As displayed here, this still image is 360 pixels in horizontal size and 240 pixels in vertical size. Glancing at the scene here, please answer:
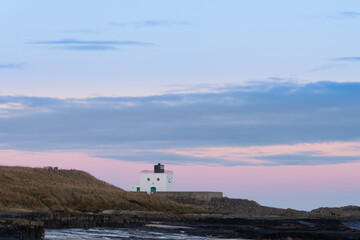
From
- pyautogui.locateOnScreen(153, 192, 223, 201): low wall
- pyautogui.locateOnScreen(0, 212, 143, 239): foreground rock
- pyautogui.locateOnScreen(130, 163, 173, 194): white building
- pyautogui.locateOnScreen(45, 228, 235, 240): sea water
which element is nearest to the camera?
pyautogui.locateOnScreen(0, 212, 143, 239): foreground rock

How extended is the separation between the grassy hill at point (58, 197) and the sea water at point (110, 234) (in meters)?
18.6

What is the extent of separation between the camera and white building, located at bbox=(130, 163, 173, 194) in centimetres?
9069

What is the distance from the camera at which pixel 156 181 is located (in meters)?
91.0

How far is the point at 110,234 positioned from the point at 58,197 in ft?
93.7

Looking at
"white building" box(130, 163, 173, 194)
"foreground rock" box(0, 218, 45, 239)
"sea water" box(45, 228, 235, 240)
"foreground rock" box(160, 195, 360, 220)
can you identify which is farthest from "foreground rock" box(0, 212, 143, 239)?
"white building" box(130, 163, 173, 194)

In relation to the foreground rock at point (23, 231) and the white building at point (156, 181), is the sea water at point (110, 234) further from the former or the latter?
the white building at point (156, 181)

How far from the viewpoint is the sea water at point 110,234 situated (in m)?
29.3

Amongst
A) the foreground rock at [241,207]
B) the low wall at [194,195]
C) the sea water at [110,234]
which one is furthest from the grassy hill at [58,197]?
the sea water at [110,234]

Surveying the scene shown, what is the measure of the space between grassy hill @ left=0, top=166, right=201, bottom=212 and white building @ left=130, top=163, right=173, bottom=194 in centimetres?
2004

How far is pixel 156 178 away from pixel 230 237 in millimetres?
58968

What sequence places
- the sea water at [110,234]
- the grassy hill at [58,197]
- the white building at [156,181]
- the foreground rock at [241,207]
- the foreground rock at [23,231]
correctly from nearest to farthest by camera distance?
the foreground rock at [23,231] < the sea water at [110,234] < the grassy hill at [58,197] < the foreground rock at [241,207] < the white building at [156,181]

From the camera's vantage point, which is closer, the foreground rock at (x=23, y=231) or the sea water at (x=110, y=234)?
the foreground rock at (x=23, y=231)

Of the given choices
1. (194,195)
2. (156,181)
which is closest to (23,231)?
(194,195)

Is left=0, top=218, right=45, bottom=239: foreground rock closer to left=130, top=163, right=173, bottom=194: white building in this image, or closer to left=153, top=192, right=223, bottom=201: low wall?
left=153, top=192, right=223, bottom=201: low wall
